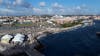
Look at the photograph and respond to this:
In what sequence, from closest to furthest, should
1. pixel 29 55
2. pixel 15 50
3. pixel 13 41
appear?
1. pixel 29 55
2. pixel 15 50
3. pixel 13 41

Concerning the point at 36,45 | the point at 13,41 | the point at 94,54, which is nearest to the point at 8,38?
the point at 13,41

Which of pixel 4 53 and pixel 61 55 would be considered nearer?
pixel 4 53

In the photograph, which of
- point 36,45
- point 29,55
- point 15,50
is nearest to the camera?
point 29,55

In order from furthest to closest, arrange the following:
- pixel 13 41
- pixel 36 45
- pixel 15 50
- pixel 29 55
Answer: pixel 13 41
pixel 36 45
pixel 15 50
pixel 29 55

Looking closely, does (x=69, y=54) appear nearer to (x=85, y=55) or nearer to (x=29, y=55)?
(x=85, y=55)

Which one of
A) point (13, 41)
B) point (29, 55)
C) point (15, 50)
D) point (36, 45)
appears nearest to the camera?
point (29, 55)

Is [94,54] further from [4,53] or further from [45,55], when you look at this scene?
[4,53]

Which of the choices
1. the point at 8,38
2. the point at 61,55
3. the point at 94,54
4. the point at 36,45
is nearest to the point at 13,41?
the point at 8,38

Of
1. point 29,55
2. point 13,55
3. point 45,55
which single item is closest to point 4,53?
point 13,55

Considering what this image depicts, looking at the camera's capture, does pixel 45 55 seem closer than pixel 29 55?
No
